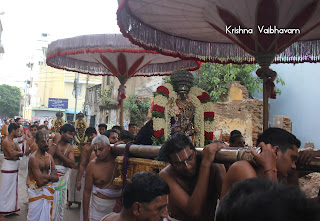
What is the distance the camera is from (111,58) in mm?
10172

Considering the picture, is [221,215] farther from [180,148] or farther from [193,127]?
[193,127]

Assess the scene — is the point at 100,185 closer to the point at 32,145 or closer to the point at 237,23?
the point at 237,23

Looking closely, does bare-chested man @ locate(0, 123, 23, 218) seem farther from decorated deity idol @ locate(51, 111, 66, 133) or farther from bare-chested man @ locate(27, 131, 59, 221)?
decorated deity idol @ locate(51, 111, 66, 133)

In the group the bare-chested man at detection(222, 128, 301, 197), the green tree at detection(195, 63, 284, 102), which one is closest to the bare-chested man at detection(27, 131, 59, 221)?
the bare-chested man at detection(222, 128, 301, 197)

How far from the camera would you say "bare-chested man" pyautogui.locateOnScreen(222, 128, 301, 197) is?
225cm

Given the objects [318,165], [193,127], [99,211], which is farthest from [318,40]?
[99,211]

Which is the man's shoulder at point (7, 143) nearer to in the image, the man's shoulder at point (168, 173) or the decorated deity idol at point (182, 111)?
the decorated deity idol at point (182, 111)

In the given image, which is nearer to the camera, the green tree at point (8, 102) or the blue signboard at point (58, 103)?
the blue signboard at point (58, 103)

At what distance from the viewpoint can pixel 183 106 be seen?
5156 mm

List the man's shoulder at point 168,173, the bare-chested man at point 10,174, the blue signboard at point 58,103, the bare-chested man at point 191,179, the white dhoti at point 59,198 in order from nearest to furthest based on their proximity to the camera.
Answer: the bare-chested man at point 191,179 < the man's shoulder at point 168,173 < the white dhoti at point 59,198 < the bare-chested man at point 10,174 < the blue signboard at point 58,103

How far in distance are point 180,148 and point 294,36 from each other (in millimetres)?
3600

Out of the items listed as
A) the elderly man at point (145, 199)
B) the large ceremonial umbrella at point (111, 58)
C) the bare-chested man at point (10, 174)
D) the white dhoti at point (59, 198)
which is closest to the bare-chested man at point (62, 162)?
the white dhoti at point (59, 198)

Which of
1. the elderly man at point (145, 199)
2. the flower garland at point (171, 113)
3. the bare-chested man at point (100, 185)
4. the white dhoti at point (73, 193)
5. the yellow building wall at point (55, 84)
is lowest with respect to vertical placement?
the white dhoti at point (73, 193)

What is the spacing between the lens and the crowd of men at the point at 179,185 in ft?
2.99
